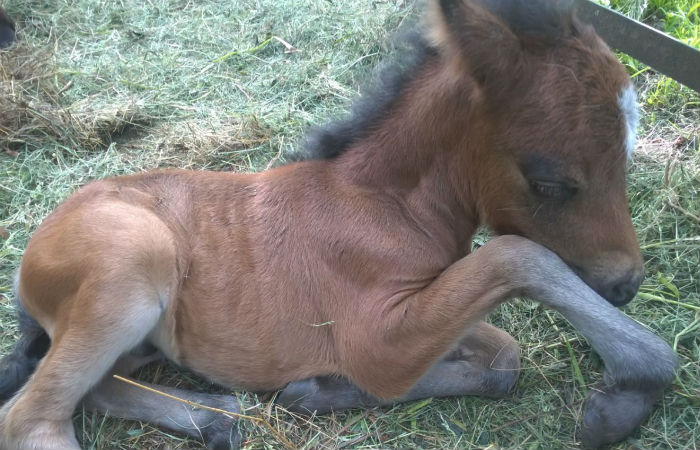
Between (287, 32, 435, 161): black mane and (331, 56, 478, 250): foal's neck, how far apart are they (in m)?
0.04

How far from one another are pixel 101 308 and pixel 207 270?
0.53 m

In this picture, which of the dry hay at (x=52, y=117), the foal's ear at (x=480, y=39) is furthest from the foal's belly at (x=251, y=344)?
the dry hay at (x=52, y=117)

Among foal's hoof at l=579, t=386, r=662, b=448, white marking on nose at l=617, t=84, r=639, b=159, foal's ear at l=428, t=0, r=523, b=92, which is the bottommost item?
foal's hoof at l=579, t=386, r=662, b=448

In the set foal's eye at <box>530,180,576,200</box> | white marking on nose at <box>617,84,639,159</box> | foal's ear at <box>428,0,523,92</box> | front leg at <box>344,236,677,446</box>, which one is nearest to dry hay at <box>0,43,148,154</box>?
front leg at <box>344,236,677,446</box>

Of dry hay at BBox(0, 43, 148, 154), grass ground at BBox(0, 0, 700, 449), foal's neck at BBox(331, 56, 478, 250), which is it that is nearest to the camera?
foal's neck at BBox(331, 56, 478, 250)

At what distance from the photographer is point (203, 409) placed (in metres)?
3.29

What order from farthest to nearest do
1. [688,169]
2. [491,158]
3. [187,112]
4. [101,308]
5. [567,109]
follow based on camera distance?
[187,112]
[688,169]
[101,308]
[491,158]
[567,109]

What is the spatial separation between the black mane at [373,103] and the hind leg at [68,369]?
46.1 inches

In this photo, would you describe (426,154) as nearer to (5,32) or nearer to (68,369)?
(68,369)

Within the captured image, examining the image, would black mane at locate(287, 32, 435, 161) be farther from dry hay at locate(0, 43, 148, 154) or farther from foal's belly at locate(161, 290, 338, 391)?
dry hay at locate(0, 43, 148, 154)

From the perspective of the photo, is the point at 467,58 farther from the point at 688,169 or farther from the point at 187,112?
the point at 187,112

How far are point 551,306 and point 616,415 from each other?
52 centimetres

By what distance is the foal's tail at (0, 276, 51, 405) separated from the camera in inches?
131

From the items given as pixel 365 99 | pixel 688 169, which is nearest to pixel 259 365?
pixel 365 99
